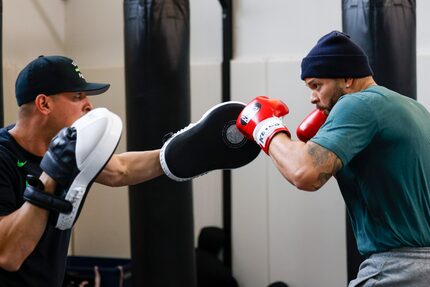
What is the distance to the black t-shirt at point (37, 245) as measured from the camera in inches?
66.2

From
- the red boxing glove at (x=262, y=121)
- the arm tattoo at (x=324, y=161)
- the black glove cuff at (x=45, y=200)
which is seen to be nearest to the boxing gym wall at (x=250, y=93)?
the red boxing glove at (x=262, y=121)

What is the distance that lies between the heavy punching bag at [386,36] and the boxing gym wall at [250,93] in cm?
73

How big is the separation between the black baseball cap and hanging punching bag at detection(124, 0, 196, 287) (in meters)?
1.14

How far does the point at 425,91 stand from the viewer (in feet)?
11.5

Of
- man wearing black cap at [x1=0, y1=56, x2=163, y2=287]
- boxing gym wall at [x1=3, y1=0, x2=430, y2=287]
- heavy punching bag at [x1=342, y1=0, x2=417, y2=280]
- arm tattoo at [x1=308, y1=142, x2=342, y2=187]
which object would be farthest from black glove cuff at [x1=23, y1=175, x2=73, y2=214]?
boxing gym wall at [x1=3, y1=0, x2=430, y2=287]

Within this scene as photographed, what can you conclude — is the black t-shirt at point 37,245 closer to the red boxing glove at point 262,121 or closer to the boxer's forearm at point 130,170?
the boxer's forearm at point 130,170

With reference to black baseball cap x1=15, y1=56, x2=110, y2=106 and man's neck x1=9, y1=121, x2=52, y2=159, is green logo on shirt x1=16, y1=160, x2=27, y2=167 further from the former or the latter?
black baseball cap x1=15, y1=56, x2=110, y2=106

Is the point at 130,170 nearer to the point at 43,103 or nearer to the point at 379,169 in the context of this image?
the point at 43,103

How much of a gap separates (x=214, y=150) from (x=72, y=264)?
2.81 m

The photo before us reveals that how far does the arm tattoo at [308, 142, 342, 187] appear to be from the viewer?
1.58 m

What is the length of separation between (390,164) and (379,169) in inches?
1.3

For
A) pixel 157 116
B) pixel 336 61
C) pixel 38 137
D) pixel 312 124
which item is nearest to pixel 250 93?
pixel 157 116

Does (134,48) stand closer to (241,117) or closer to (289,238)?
(241,117)

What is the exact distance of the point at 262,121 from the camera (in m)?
1.82
